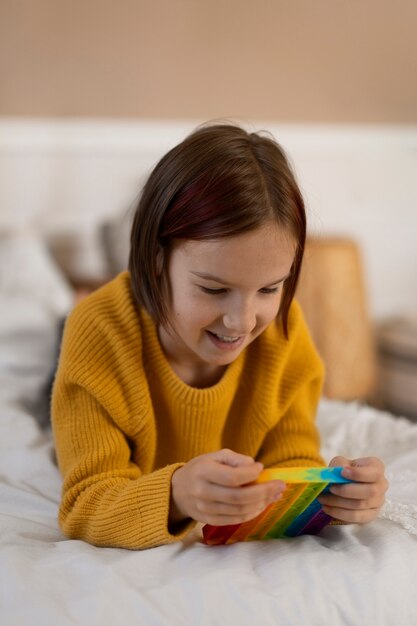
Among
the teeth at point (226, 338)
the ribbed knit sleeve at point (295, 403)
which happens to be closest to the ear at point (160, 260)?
the teeth at point (226, 338)

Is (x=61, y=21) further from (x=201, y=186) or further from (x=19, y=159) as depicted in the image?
(x=201, y=186)

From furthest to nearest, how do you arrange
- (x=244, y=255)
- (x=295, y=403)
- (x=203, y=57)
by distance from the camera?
(x=203, y=57) < (x=295, y=403) < (x=244, y=255)

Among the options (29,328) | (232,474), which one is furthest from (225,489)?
(29,328)

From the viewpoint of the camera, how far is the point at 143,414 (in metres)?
0.97

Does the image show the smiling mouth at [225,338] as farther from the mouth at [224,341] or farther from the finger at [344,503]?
the finger at [344,503]

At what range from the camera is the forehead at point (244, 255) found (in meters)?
0.83

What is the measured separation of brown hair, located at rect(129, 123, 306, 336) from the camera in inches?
33.1

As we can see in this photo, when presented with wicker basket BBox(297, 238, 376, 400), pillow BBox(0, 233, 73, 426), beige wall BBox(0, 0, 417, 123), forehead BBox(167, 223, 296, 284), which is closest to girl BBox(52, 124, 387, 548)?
forehead BBox(167, 223, 296, 284)

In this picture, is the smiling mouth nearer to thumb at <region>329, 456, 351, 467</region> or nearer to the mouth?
the mouth

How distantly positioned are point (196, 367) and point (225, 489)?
32cm

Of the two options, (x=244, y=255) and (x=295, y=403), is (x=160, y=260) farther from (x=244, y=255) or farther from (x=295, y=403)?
(x=295, y=403)

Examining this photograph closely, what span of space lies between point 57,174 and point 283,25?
28.6 inches

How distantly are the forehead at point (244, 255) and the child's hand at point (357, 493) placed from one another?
22cm

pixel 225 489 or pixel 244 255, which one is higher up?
pixel 244 255
